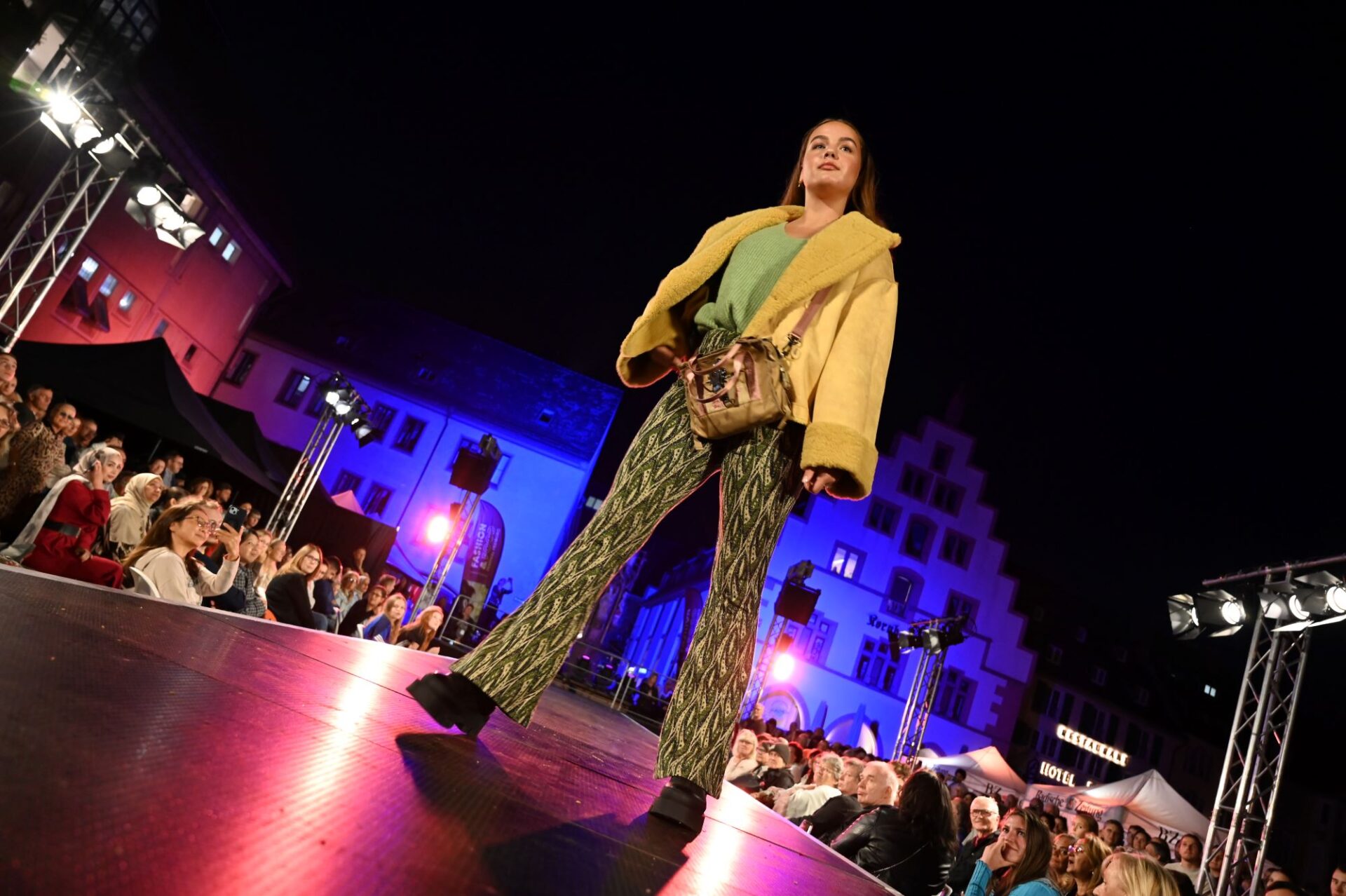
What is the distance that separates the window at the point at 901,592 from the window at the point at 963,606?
1257 millimetres

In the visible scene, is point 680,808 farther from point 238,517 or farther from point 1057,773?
point 1057,773

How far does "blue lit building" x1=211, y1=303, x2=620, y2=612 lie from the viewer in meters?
30.4

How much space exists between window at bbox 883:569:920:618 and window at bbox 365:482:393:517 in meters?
18.0

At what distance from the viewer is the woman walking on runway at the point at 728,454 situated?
198cm

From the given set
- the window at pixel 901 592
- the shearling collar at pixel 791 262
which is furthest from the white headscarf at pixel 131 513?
the window at pixel 901 592

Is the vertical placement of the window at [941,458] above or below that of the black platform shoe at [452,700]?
above

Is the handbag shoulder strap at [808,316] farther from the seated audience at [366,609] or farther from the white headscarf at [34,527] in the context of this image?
the seated audience at [366,609]

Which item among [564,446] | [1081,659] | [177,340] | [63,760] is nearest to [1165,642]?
[1081,659]

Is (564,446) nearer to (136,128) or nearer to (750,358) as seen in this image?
(136,128)

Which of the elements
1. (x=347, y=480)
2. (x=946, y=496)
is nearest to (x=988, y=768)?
(x=946, y=496)

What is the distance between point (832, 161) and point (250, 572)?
690 centimetres

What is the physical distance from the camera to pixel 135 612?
1.84 m

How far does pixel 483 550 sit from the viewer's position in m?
30.0

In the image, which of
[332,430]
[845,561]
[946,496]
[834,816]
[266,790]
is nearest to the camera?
[266,790]
